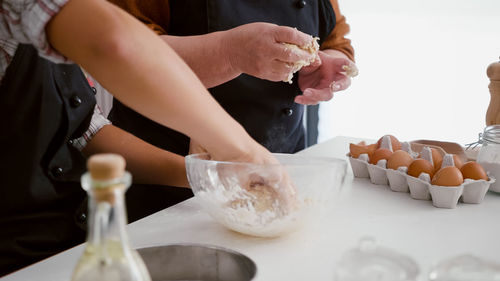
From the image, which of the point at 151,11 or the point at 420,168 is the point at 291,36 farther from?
the point at 151,11

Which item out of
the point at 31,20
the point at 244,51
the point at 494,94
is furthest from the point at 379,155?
the point at 31,20

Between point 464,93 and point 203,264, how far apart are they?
2.89 metres

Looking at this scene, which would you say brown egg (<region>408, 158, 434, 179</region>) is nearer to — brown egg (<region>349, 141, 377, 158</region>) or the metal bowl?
brown egg (<region>349, 141, 377, 158</region>)

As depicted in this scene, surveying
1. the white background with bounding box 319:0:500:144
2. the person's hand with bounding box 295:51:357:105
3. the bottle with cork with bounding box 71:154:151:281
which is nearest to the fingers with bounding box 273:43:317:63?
the person's hand with bounding box 295:51:357:105

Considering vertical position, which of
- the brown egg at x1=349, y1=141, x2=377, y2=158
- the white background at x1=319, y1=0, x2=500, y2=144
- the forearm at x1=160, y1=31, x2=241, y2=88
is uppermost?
the forearm at x1=160, y1=31, x2=241, y2=88

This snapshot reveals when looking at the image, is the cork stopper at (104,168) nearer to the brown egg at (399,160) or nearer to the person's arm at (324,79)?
the brown egg at (399,160)

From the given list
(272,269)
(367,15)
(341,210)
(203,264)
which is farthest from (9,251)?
(367,15)

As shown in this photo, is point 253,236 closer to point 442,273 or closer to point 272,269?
point 272,269

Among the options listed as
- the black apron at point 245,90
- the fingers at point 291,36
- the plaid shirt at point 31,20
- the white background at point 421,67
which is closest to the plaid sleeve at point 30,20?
the plaid shirt at point 31,20

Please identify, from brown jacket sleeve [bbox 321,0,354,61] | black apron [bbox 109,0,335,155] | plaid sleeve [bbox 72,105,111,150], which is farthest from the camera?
brown jacket sleeve [bbox 321,0,354,61]

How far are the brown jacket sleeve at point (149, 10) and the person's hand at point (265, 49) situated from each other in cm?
28

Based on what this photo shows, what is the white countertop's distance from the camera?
2.37 feet

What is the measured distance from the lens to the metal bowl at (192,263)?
728 mm

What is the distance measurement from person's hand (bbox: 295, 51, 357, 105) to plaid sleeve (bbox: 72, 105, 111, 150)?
1.96 ft
